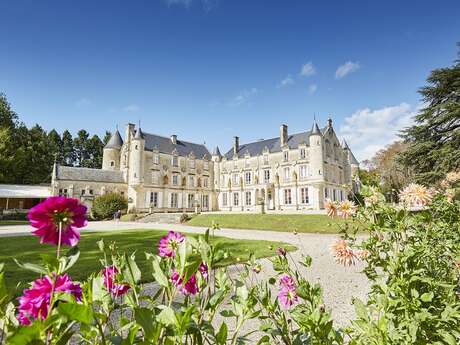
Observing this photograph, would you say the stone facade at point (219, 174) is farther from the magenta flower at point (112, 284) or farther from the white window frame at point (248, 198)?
the magenta flower at point (112, 284)

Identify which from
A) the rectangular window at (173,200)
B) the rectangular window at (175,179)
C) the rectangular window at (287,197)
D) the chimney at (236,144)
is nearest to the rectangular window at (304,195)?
the rectangular window at (287,197)

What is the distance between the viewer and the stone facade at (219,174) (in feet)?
117

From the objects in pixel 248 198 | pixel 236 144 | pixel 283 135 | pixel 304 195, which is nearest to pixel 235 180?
pixel 248 198

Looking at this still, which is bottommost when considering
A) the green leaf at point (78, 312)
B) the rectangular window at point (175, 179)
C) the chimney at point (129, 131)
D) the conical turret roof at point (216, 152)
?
the green leaf at point (78, 312)

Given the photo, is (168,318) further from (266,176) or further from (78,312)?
(266,176)

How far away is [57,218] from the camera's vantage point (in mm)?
1014

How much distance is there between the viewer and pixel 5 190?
113 feet

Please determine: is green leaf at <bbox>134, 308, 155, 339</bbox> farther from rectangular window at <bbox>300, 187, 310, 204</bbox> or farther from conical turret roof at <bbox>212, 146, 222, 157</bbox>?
conical turret roof at <bbox>212, 146, 222, 157</bbox>

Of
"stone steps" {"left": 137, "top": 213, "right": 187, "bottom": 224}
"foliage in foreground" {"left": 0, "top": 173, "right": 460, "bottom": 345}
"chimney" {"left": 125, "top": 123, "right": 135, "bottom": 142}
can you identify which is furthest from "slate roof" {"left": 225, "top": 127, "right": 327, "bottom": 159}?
"foliage in foreground" {"left": 0, "top": 173, "right": 460, "bottom": 345}

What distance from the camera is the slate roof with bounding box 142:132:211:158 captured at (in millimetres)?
40375

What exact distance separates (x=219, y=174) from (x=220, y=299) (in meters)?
45.4

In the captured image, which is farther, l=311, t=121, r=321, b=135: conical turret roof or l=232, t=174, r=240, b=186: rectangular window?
l=232, t=174, r=240, b=186: rectangular window

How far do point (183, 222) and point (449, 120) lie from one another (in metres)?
23.4

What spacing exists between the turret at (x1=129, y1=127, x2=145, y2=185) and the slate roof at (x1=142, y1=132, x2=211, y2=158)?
1.72 m
